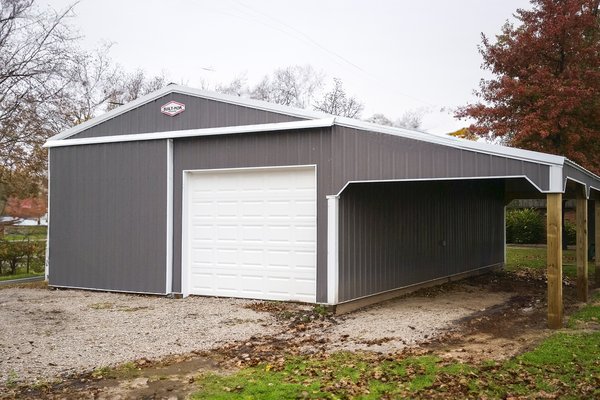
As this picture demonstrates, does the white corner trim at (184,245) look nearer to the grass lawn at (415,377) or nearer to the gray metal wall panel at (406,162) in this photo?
the gray metal wall panel at (406,162)

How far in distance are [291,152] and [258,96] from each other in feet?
82.3

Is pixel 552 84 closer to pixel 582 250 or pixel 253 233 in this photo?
pixel 582 250

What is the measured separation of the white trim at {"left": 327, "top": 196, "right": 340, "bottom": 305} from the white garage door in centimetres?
40

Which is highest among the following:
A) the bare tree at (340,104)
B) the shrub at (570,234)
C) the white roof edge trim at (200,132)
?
the bare tree at (340,104)

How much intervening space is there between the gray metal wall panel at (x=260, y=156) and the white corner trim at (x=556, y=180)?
10.6 feet

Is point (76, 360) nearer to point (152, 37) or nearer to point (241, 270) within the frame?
point (241, 270)

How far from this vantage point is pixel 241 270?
989 cm

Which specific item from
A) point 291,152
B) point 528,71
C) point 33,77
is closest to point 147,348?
point 291,152

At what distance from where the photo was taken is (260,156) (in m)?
9.63

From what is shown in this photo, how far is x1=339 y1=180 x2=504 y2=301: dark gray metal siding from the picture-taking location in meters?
9.28

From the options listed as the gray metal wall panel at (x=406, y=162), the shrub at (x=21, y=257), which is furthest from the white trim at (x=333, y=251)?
the shrub at (x=21, y=257)

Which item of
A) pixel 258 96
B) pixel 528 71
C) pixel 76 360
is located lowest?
pixel 76 360

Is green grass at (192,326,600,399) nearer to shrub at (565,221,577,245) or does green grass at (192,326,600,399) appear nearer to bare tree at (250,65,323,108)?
shrub at (565,221,577,245)

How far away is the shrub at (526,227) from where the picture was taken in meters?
24.3
